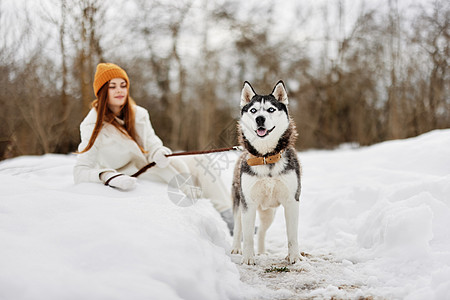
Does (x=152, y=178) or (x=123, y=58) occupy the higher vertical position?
(x=123, y=58)

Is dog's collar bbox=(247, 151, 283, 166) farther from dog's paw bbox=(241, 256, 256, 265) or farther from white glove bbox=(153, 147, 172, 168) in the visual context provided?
white glove bbox=(153, 147, 172, 168)

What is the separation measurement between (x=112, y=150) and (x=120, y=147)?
0.09m

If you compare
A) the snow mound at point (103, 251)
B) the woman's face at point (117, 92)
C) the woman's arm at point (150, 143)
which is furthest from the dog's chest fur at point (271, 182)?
the woman's face at point (117, 92)

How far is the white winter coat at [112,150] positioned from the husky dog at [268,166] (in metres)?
1.47

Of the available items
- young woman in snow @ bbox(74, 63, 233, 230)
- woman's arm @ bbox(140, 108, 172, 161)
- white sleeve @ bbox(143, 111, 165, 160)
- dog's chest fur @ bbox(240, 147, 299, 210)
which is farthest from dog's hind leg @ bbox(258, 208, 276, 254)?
white sleeve @ bbox(143, 111, 165, 160)

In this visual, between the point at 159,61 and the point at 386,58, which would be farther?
the point at 159,61

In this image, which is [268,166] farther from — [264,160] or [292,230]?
[292,230]

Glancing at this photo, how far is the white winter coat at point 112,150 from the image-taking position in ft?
11.2

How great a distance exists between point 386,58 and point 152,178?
35.2 feet

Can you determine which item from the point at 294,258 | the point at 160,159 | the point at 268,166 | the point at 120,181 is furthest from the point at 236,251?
the point at 160,159

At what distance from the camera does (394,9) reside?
437 inches

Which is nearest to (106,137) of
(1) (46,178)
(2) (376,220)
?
(1) (46,178)

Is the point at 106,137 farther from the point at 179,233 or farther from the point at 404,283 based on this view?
the point at 404,283

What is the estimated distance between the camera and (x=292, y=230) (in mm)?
2727
